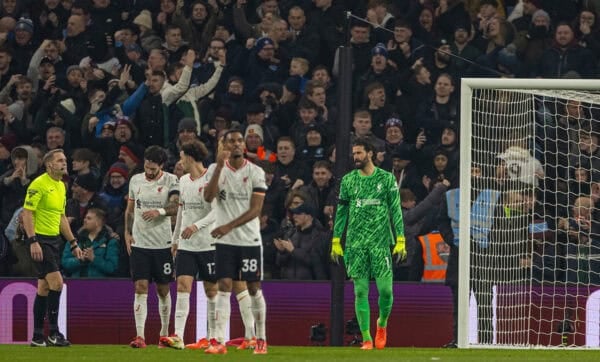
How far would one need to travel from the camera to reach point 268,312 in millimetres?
17531

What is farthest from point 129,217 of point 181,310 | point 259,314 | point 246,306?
point 259,314

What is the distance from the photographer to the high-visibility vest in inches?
678

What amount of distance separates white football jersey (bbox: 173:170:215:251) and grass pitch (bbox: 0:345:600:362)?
43.1 inches

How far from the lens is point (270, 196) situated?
18156 millimetres

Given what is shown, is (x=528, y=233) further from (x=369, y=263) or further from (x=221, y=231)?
(x=221, y=231)

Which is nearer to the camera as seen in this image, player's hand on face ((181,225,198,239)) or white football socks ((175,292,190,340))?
player's hand on face ((181,225,198,239))

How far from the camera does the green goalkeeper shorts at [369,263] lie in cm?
1516

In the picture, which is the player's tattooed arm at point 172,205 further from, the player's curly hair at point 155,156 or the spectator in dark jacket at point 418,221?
the spectator in dark jacket at point 418,221

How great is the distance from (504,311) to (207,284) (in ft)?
11.6

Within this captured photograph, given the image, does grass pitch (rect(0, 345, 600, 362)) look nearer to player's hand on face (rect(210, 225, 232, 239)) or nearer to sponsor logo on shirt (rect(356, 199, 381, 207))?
player's hand on face (rect(210, 225, 232, 239))

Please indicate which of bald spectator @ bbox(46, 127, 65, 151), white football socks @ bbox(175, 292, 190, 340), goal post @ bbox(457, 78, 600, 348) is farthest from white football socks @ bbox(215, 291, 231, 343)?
bald spectator @ bbox(46, 127, 65, 151)

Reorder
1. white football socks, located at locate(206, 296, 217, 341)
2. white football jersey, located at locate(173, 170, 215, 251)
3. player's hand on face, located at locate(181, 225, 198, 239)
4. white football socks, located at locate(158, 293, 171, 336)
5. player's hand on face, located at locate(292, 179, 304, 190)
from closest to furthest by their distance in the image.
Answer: player's hand on face, located at locate(181, 225, 198, 239) → white football socks, located at locate(206, 296, 217, 341) → white football jersey, located at locate(173, 170, 215, 251) → white football socks, located at locate(158, 293, 171, 336) → player's hand on face, located at locate(292, 179, 304, 190)

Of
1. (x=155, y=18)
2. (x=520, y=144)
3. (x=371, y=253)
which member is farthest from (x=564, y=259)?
(x=155, y=18)

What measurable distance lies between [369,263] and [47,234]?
3.44 meters
